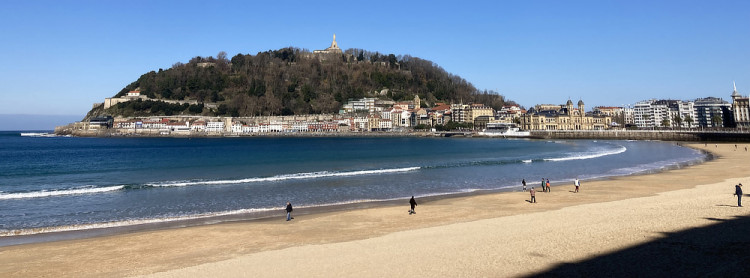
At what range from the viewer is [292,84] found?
509 ft

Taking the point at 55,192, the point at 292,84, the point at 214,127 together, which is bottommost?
the point at 55,192

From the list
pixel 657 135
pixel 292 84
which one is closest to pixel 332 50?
pixel 292 84

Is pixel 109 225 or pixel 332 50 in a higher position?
pixel 332 50

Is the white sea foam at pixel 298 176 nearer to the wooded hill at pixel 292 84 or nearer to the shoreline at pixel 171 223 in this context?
the shoreline at pixel 171 223

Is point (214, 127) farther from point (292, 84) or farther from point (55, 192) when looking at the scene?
point (55, 192)

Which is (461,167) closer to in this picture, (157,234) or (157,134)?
(157,234)

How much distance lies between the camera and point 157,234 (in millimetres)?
13219

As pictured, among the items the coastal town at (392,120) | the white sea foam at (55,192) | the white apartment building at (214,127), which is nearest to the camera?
the white sea foam at (55,192)

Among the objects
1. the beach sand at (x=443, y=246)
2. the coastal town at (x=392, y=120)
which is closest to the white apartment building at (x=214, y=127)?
the coastal town at (x=392, y=120)

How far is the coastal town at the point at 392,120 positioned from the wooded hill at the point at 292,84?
16.2 feet

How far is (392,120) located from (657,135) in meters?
79.4

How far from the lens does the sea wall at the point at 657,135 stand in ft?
215

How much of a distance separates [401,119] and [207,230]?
13074 cm

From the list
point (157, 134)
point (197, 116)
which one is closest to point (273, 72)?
point (197, 116)
